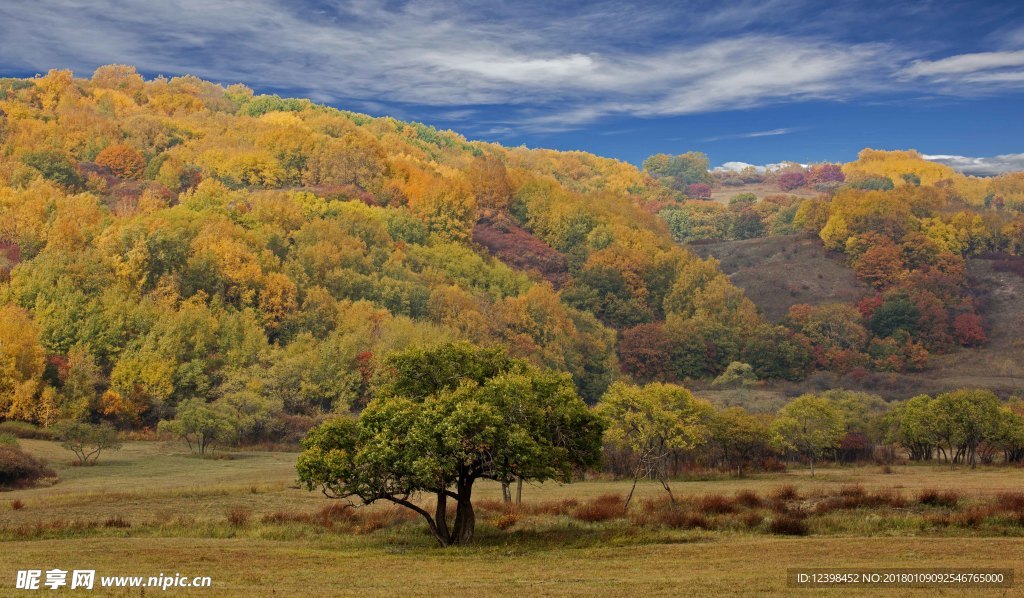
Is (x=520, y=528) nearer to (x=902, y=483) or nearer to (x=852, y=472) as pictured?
(x=902, y=483)

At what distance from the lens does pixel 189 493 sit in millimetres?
54312

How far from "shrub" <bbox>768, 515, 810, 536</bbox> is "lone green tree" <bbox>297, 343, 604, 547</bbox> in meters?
7.53

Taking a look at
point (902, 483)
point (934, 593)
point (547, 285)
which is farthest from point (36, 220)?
point (934, 593)

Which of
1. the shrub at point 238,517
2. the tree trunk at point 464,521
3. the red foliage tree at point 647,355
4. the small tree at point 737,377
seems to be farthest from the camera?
the red foliage tree at point 647,355

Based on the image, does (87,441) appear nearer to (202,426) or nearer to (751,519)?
(202,426)

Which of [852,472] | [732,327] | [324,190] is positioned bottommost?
[852,472]

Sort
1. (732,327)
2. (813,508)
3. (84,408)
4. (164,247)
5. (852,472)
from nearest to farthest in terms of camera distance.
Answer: (813,508) < (852,472) < (84,408) < (164,247) < (732,327)

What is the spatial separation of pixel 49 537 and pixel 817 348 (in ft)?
457

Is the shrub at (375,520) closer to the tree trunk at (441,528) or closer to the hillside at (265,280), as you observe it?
the tree trunk at (441,528)

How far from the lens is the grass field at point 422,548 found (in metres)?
26.6

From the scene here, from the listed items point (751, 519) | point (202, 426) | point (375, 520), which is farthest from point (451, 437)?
point (202, 426)

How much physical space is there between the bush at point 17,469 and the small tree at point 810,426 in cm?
5418

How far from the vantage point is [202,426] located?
84250mm

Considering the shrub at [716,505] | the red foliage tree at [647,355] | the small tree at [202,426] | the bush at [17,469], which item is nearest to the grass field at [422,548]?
the shrub at [716,505]
